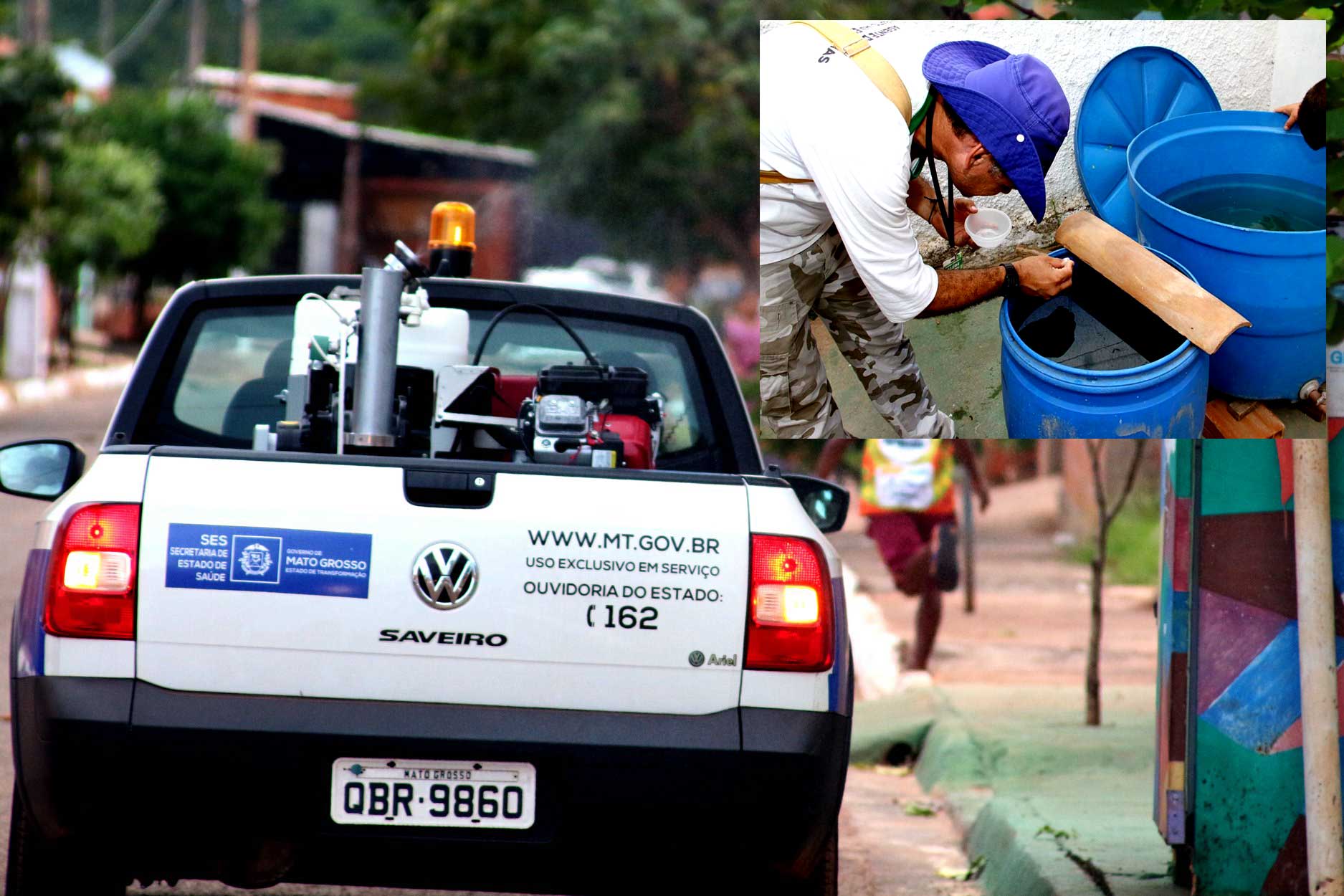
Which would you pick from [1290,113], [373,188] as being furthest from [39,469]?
[373,188]

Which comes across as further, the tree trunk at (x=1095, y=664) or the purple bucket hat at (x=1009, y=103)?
the tree trunk at (x=1095, y=664)

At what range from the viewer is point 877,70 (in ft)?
14.9

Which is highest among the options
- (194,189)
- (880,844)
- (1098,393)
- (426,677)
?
(194,189)

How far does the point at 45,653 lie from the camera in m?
A: 3.56

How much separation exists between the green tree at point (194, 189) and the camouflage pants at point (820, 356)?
1238 inches

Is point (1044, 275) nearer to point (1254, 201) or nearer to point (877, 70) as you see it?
point (1254, 201)

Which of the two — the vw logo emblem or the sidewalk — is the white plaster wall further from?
the sidewalk

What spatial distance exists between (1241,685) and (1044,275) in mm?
1145

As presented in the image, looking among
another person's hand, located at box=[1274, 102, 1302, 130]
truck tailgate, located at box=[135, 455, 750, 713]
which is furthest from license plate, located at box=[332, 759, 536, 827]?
another person's hand, located at box=[1274, 102, 1302, 130]

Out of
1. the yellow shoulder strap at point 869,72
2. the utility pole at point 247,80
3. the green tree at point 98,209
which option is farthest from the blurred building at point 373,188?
the yellow shoulder strap at point 869,72

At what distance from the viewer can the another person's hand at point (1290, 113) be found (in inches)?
175

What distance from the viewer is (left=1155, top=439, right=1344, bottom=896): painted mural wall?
187 inches

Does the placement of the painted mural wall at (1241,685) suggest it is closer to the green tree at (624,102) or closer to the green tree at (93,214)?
the green tree at (93,214)

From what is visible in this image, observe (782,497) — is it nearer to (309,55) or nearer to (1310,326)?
(1310,326)
